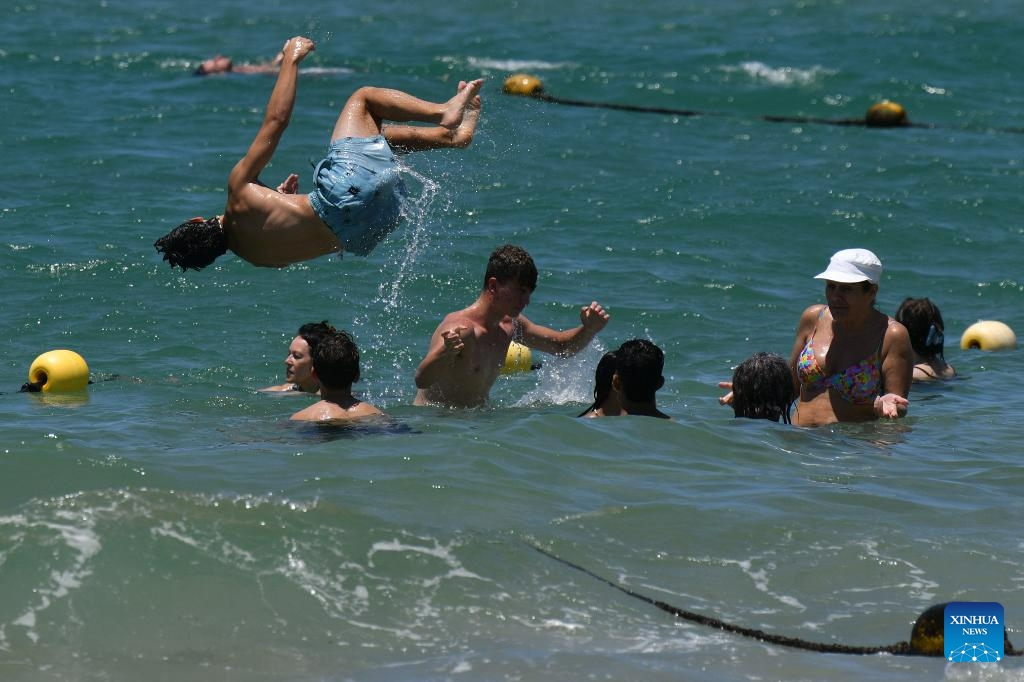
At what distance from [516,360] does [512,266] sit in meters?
2.74

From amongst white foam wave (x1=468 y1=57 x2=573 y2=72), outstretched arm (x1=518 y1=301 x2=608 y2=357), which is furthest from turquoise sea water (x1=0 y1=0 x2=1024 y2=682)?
outstretched arm (x1=518 y1=301 x2=608 y2=357)

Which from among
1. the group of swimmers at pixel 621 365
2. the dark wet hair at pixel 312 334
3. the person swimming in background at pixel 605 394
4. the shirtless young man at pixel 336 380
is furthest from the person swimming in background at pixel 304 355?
the person swimming in background at pixel 605 394

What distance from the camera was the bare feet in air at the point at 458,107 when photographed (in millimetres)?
9211

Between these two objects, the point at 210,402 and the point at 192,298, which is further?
the point at 192,298

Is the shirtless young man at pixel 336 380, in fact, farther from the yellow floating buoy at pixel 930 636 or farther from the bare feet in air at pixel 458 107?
the yellow floating buoy at pixel 930 636

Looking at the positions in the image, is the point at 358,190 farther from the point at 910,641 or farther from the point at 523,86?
the point at 523,86

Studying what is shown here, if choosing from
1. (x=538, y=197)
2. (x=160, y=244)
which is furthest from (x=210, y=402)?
(x=538, y=197)

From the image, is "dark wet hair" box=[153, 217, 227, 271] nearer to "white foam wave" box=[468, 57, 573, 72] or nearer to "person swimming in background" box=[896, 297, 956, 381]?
"person swimming in background" box=[896, 297, 956, 381]

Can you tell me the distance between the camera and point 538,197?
18250 millimetres

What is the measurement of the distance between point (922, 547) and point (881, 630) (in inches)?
42.4

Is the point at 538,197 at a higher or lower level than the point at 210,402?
higher

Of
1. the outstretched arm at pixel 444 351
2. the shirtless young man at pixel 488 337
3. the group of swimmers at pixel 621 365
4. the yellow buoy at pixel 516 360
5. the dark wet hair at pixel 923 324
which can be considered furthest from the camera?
the yellow buoy at pixel 516 360

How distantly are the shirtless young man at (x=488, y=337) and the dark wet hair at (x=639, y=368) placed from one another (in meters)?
0.61

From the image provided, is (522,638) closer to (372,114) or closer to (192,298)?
(372,114)
